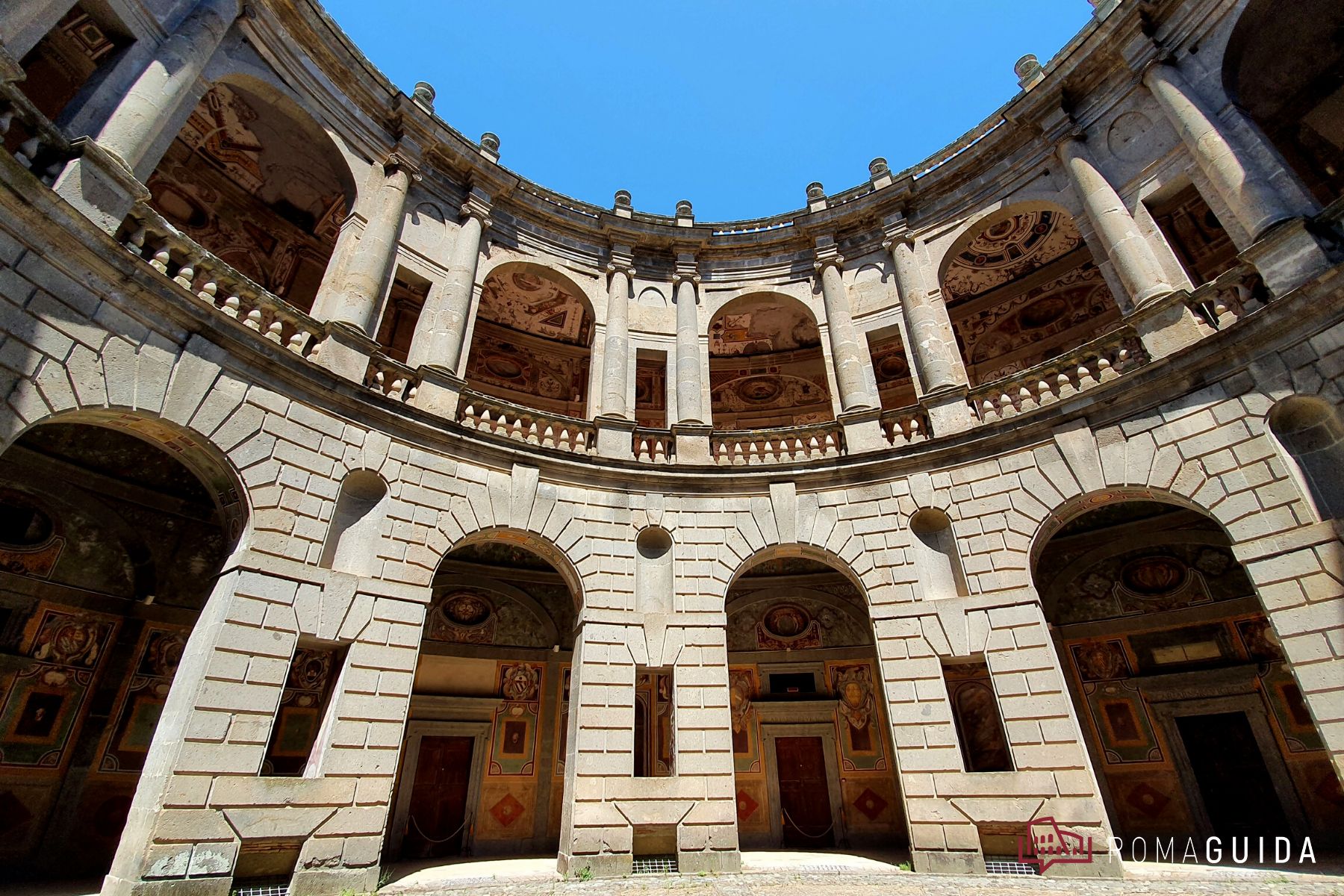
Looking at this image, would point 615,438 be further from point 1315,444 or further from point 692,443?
point 1315,444

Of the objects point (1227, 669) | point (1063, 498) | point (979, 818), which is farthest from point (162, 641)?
point (1227, 669)

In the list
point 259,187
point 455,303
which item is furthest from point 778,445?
point 259,187

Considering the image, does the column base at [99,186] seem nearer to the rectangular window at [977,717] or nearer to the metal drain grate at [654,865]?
the metal drain grate at [654,865]

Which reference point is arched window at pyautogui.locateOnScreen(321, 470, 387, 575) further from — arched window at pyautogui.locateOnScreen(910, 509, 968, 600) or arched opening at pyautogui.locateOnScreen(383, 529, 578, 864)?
arched window at pyautogui.locateOnScreen(910, 509, 968, 600)

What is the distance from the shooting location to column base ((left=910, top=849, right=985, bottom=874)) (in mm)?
8422

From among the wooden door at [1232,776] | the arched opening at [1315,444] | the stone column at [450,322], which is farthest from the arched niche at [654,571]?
the wooden door at [1232,776]

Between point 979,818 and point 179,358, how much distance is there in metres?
12.3

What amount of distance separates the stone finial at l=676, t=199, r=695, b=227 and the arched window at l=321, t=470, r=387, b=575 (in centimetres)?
1032

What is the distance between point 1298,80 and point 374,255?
17876mm

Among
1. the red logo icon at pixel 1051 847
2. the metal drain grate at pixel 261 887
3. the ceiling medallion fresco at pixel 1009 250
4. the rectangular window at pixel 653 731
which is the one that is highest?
the ceiling medallion fresco at pixel 1009 250

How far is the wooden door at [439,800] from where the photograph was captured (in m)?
11.4

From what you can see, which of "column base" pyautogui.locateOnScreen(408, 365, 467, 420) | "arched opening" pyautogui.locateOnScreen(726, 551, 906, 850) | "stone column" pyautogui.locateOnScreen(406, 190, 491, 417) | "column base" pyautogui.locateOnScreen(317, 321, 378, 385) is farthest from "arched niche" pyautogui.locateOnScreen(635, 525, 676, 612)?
"column base" pyautogui.locateOnScreen(317, 321, 378, 385)

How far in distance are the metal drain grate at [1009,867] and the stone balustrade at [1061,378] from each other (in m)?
6.67

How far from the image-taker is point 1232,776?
1056 cm
